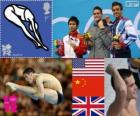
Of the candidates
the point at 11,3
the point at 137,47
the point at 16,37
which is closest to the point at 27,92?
the point at 16,37

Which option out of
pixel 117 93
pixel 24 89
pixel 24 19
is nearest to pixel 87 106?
pixel 117 93

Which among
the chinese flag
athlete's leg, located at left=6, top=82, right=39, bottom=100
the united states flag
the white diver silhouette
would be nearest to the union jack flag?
the chinese flag

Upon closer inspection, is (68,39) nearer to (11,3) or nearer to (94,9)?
(94,9)

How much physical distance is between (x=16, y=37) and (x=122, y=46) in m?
0.86

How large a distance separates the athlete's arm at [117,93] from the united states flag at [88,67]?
7 cm

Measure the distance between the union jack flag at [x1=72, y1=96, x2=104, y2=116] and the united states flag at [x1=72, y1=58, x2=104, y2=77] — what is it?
19 centimetres

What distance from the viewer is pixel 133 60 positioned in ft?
12.1

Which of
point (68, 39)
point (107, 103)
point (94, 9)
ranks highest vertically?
point (94, 9)

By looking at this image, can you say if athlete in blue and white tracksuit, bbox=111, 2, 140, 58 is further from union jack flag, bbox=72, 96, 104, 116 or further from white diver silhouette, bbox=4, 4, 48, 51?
white diver silhouette, bbox=4, 4, 48, 51

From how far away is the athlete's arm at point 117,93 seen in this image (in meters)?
3.69

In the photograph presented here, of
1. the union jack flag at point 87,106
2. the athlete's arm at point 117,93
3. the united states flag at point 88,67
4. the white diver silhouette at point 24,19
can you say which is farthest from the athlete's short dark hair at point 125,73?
the white diver silhouette at point 24,19

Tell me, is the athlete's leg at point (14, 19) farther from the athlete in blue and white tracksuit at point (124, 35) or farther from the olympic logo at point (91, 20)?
the athlete in blue and white tracksuit at point (124, 35)

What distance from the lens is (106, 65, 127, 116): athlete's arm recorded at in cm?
369

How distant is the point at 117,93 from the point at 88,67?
0.31 metres
